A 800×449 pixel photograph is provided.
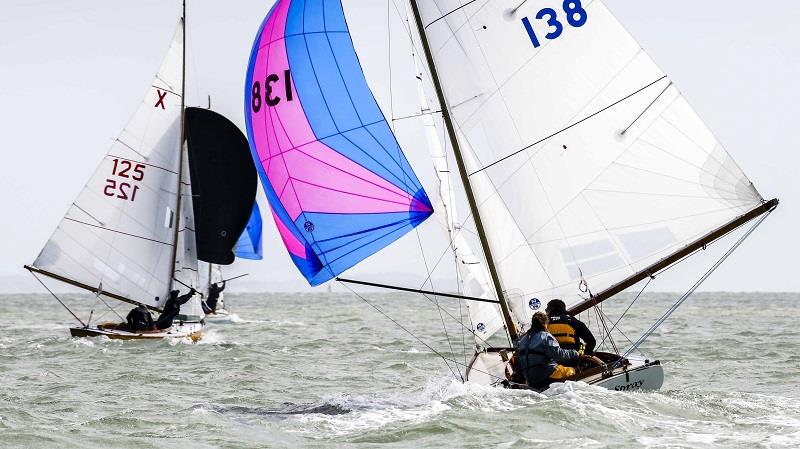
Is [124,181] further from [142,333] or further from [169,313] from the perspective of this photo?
[142,333]

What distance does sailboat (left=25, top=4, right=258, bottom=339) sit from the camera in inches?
1063

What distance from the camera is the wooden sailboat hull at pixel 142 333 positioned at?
25062 mm

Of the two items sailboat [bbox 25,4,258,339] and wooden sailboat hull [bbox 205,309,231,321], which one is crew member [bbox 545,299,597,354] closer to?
sailboat [bbox 25,4,258,339]

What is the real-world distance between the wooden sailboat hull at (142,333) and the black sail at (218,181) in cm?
287

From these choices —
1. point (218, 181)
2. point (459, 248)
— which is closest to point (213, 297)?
point (218, 181)

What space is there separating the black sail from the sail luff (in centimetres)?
1680

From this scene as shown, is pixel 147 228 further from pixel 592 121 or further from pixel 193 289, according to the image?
pixel 592 121

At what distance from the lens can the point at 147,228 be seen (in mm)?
27797

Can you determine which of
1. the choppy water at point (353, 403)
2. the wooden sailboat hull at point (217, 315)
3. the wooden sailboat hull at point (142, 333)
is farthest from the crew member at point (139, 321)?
the wooden sailboat hull at point (217, 315)

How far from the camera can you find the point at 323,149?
13234mm

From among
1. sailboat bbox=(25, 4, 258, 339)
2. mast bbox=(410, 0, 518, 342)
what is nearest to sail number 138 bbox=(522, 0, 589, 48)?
mast bbox=(410, 0, 518, 342)

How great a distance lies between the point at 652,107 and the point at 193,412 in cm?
659

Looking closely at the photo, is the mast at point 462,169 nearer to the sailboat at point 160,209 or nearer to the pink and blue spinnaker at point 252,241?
the sailboat at point 160,209

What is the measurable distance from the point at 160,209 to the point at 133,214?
77 centimetres
